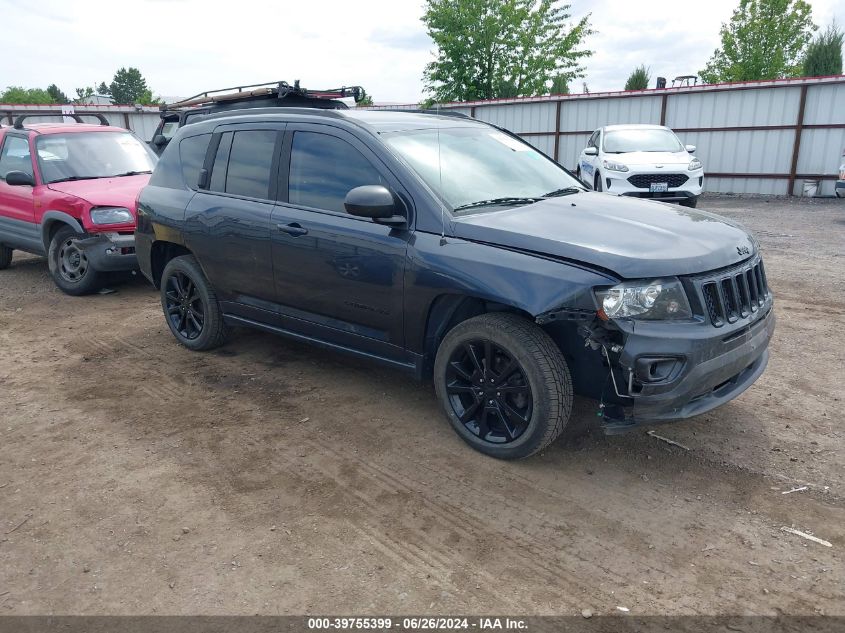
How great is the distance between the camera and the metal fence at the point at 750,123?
15922 millimetres

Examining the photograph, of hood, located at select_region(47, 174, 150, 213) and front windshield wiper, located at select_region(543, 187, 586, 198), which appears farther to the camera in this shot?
hood, located at select_region(47, 174, 150, 213)

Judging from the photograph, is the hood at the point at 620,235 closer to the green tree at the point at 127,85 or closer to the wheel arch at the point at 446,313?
the wheel arch at the point at 446,313

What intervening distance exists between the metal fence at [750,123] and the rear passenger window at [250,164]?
621 inches

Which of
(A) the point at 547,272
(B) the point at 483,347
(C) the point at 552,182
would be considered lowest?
(B) the point at 483,347

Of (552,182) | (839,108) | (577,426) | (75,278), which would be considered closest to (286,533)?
(577,426)

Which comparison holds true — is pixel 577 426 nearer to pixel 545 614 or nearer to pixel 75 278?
pixel 545 614

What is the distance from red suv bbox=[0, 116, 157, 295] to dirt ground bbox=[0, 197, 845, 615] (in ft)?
8.13

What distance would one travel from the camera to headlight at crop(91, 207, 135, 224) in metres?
7.25

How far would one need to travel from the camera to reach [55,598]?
2.62m

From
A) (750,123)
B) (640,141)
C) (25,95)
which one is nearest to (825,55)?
(750,123)

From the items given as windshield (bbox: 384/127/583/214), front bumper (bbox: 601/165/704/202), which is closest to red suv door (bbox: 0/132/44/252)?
windshield (bbox: 384/127/583/214)

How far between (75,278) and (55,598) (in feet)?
19.0

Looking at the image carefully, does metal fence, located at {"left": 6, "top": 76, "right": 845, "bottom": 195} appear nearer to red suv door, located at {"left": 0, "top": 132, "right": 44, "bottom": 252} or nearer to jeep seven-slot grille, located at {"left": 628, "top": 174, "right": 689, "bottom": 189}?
jeep seven-slot grille, located at {"left": 628, "top": 174, "right": 689, "bottom": 189}

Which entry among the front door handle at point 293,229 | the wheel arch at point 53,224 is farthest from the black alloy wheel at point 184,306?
the wheel arch at point 53,224
